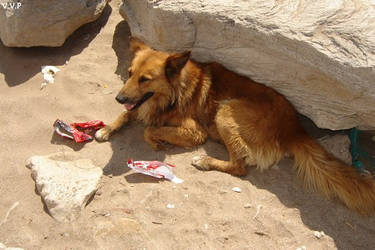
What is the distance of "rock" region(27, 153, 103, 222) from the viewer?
3396mm

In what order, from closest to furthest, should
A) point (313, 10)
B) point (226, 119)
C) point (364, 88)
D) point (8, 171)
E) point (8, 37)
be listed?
point (364, 88), point (313, 10), point (8, 171), point (226, 119), point (8, 37)

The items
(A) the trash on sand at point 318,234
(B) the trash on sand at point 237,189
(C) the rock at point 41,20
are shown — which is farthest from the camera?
(C) the rock at point 41,20

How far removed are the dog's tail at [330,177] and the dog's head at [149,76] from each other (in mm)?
1394

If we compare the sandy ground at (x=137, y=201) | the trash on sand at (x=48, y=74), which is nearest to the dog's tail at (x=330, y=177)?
the sandy ground at (x=137, y=201)

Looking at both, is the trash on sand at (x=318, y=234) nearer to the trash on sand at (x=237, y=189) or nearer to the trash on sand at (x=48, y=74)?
the trash on sand at (x=237, y=189)

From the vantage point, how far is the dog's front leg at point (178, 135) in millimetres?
4273

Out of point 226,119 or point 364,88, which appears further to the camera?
point 226,119

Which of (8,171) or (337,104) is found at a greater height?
(337,104)

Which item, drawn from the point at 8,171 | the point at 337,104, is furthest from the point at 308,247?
the point at 8,171

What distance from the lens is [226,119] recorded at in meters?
4.08

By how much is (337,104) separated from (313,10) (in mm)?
888

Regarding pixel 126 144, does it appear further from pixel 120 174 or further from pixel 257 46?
pixel 257 46

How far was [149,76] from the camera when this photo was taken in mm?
4020

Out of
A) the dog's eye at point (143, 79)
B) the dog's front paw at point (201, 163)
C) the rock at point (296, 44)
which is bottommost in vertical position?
the dog's front paw at point (201, 163)
